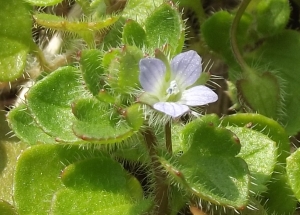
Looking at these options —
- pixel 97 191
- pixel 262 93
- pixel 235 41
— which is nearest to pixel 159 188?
pixel 97 191

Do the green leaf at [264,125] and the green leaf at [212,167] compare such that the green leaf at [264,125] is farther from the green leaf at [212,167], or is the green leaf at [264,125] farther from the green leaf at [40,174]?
the green leaf at [40,174]

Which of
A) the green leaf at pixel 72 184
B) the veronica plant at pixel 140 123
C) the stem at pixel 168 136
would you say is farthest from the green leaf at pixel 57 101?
the stem at pixel 168 136

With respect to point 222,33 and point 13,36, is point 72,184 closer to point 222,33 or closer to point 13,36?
point 13,36

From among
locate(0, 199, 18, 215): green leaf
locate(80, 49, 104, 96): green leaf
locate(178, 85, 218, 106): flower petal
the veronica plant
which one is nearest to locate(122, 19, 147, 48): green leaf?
the veronica plant

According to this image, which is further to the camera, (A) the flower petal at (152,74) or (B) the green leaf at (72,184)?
(B) the green leaf at (72,184)

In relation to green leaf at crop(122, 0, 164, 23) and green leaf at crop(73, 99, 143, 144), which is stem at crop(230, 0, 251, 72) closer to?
green leaf at crop(122, 0, 164, 23)
